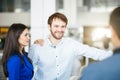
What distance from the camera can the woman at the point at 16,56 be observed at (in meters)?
2.38

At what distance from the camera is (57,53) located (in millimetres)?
2721

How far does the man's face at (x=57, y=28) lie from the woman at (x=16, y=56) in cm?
25

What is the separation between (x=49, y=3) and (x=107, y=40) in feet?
3.27

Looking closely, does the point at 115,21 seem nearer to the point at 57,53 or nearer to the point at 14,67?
the point at 14,67

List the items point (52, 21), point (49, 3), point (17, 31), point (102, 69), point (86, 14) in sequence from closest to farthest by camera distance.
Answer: point (102, 69), point (17, 31), point (52, 21), point (49, 3), point (86, 14)

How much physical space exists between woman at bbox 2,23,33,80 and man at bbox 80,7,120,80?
1.20 meters

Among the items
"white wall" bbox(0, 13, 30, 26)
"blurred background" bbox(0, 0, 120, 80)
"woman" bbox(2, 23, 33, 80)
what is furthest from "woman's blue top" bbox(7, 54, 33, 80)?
"white wall" bbox(0, 13, 30, 26)

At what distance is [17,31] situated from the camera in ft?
8.09

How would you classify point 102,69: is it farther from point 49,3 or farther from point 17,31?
point 49,3

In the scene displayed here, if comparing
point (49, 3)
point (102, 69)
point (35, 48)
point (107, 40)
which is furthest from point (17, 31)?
point (107, 40)

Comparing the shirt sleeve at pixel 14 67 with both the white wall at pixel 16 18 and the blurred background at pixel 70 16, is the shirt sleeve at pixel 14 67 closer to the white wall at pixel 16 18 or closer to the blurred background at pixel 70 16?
the blurred background at pixel 70 16

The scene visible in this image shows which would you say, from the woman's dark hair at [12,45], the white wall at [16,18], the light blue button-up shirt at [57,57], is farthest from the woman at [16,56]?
the white wall at [16,18]

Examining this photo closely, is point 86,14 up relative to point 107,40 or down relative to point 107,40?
up

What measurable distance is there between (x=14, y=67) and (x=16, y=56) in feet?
0.29
